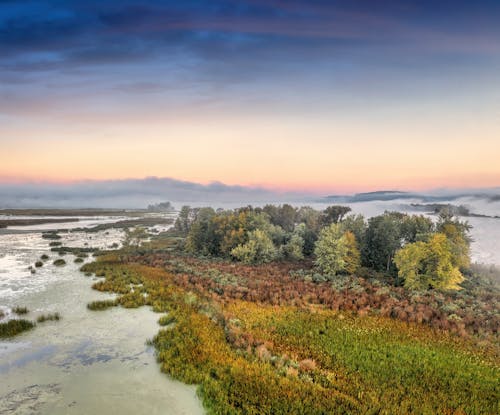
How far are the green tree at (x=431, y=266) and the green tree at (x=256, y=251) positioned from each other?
20.6 m

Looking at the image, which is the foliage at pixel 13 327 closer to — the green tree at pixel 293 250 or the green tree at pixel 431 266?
the green tree at pixel 431 266

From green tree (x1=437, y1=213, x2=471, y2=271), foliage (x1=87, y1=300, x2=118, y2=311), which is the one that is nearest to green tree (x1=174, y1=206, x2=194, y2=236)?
green tree (x1=437, y1=213, x2=471, y2=271)

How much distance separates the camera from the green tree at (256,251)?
45688 mm

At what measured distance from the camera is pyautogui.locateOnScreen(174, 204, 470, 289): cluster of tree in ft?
104

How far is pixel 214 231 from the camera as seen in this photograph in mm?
56562

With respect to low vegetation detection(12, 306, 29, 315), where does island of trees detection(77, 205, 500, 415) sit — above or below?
below

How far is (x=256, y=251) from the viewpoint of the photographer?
4688cm

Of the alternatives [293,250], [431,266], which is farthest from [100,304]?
[293,250]

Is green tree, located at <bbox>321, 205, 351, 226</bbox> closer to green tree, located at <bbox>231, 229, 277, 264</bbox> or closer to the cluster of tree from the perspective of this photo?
the cluster of tree

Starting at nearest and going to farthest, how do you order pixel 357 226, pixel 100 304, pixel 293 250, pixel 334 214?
pixel 100 304, pixel 293 250, pixel 357 226, pixel 334 214

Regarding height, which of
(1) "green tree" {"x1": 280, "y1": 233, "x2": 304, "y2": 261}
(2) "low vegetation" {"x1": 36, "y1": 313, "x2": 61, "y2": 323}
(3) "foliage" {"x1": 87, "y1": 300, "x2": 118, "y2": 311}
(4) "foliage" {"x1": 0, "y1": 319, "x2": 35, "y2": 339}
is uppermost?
(4) "foliage" {"x1": 0, "y1": 319, "x2": 35, "y2": 339}

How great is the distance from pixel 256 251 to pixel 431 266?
25373 millimetres

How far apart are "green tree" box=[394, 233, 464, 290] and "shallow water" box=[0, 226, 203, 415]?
29.4 metres

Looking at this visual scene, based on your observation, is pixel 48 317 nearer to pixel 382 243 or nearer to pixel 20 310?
pixel 20 310
